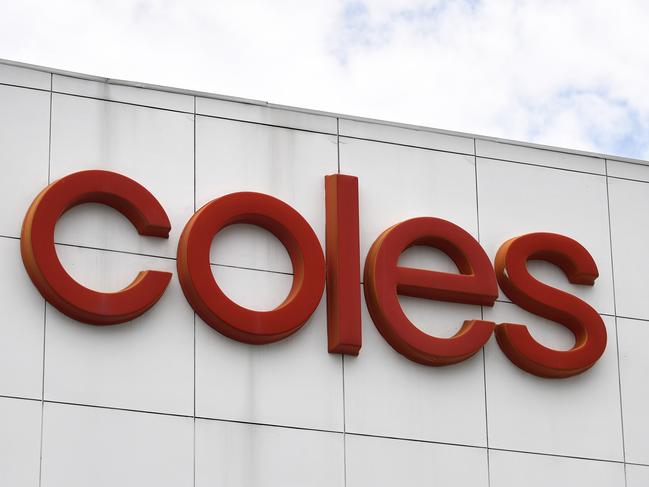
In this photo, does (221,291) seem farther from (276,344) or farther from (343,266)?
(343,266)

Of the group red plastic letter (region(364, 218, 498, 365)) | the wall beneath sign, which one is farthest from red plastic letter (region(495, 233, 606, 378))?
red plastic letter (region(364, 218, 498, 365))

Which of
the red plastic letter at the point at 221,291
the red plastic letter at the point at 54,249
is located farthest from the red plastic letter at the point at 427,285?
the red plastic letter at the point at 54,249

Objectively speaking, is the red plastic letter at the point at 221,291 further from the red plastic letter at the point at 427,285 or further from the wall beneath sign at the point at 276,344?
the red plastic letter at the point at 427,285

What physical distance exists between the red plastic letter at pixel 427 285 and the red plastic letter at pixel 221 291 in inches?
25.4

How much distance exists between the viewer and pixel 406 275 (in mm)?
18000

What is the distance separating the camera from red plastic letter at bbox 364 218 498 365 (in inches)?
700

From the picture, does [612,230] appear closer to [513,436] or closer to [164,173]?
[513,436]

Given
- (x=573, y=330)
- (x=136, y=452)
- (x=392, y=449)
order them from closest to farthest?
(x=136, y=452) → (x=392, y=449) → (x=573, y=330)

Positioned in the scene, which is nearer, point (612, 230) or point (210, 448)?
point (210, 448)

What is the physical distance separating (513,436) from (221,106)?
4.46 metres

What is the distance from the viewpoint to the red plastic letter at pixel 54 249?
1652cm

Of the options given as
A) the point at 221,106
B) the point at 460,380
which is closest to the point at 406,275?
the point at 460,380

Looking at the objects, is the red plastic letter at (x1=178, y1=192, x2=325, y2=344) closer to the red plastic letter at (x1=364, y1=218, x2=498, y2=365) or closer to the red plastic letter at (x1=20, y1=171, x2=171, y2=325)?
the red plastic letter at (x1=20, y1=171, x2=171, y2=325)

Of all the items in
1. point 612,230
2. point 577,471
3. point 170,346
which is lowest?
point 577,471
